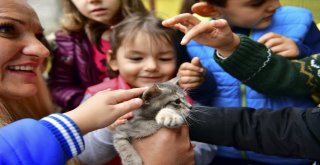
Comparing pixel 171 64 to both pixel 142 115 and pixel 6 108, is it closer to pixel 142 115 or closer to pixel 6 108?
pixel 142 115

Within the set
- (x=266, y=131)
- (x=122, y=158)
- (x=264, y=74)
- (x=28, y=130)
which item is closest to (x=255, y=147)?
(x=266, y=131)

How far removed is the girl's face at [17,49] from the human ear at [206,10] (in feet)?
1.31

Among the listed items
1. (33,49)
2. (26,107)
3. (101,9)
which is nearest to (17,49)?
(33,49)

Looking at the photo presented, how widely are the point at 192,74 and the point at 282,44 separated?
241mm

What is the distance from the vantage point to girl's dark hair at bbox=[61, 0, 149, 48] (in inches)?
49.7

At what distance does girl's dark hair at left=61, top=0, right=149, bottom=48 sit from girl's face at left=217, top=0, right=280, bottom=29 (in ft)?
1.49

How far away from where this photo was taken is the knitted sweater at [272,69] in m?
0.83

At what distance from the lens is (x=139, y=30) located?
107cm

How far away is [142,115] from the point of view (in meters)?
0.78

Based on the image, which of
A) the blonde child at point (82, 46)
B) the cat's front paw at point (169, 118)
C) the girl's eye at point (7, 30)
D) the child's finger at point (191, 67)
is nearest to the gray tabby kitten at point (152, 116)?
the cat's front paw at point (169, 118)

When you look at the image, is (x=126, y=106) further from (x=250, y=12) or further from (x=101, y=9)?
(x=101, y=9)

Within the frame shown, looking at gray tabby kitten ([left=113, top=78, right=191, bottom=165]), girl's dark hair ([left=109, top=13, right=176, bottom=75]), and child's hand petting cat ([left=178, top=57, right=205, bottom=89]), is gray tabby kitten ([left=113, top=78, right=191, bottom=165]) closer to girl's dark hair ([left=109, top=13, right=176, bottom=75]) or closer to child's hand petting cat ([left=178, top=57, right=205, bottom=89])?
child's hand petting cat ([left=178, top=57, right=205, bottom=89])

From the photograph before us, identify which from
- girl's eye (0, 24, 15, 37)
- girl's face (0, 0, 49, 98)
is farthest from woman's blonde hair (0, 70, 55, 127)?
girl's eye (0, 24, 15, 37)

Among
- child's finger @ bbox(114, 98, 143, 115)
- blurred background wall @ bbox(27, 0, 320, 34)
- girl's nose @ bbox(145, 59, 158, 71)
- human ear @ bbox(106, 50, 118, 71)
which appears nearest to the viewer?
child's finger @ bbox(114, 98, 143, 115)
